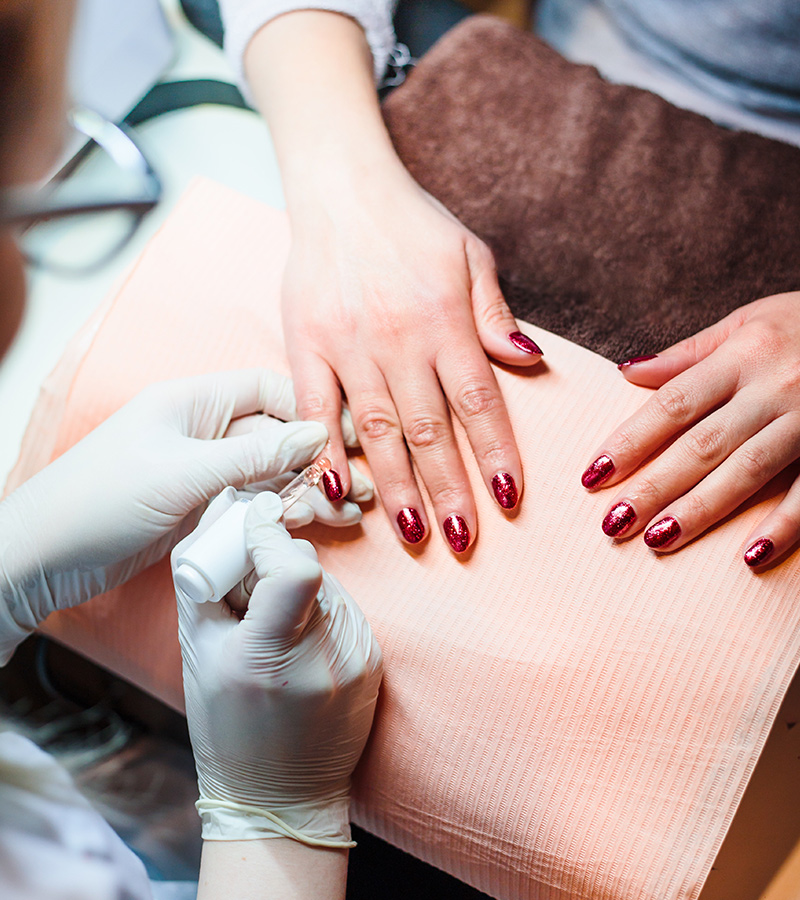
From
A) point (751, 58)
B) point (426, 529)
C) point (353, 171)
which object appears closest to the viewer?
point (426, 529)

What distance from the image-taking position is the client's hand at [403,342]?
663 mm

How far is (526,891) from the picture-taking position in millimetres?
609

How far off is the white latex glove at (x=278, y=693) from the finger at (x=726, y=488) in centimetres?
31

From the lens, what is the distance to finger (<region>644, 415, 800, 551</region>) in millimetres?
614

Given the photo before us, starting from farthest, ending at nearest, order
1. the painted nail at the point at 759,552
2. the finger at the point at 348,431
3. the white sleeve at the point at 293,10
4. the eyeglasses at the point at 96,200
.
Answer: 1. the eyeglasses at the point at 96,200
2. the white sleeve at the point at 293,10
3. the finger at the point at 348,431
4. the painted nail at the point at 759,552

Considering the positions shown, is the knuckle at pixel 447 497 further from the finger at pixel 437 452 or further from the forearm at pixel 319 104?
the forearm at pixel 319 104

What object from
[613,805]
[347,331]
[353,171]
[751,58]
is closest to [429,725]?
[613,805]

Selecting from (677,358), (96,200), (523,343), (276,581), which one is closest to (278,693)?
(276,581)

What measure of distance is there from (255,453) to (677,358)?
1.53 ft

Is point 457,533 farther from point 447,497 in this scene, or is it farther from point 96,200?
point 96,200

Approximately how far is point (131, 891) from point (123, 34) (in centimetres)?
112

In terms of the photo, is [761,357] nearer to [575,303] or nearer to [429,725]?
[575,303]

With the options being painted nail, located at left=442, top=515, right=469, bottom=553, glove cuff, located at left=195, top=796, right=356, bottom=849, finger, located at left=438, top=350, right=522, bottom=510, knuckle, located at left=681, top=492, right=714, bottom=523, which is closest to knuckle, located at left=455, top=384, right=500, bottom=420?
finger, located at left=438, top=350, right=522, bottom=510

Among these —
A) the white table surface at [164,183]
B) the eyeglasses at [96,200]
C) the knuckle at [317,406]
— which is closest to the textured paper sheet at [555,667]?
the knuckle at [317,406]
